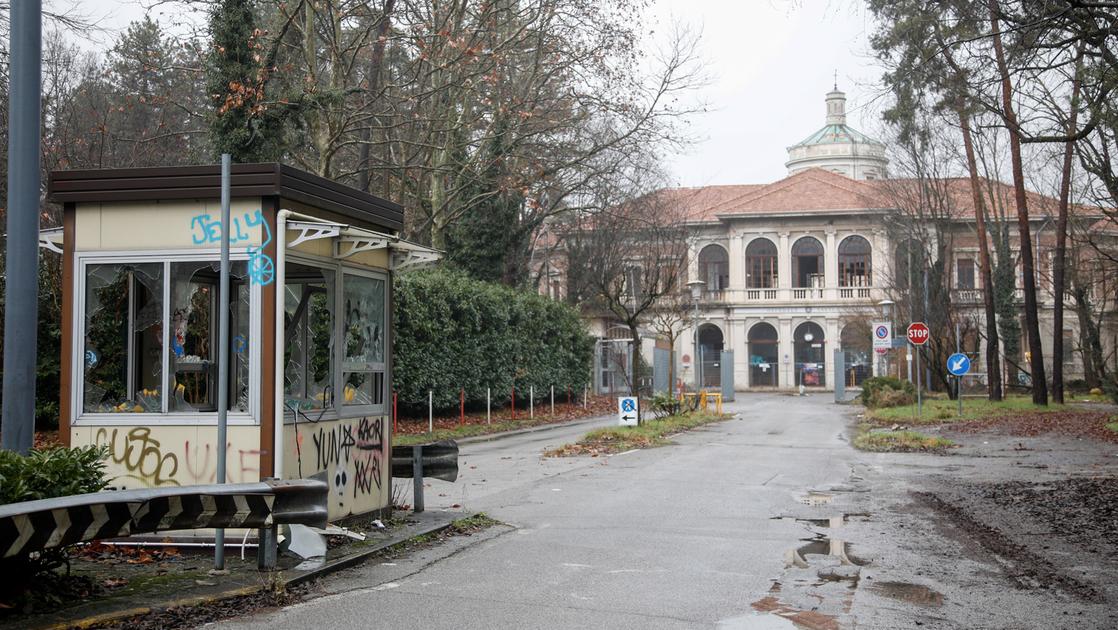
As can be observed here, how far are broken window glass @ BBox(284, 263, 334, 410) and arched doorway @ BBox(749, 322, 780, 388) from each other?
68.1 m

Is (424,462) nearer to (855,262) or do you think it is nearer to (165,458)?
(165,458)

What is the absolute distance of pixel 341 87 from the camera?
2434cm

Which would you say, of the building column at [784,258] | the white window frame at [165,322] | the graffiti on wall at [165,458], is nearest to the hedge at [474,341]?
the white window frame at [165,322]

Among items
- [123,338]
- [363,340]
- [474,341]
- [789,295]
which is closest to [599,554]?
[363,340]

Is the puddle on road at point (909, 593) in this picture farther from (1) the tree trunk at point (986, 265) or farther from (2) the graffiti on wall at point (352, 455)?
(1) the tree trunk at point (986, 265)

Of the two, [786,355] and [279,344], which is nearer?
[279,344]

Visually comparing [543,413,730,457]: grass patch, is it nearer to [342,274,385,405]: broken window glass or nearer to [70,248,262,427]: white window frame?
→ [342,274,385,405]: broken window glass

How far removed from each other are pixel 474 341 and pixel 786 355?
153 ft

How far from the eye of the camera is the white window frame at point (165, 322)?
30.0 ft

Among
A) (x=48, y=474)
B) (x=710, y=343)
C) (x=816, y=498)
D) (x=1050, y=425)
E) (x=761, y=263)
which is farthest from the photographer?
(x=710, y=343)

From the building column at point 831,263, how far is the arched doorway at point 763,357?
5225 millimetres

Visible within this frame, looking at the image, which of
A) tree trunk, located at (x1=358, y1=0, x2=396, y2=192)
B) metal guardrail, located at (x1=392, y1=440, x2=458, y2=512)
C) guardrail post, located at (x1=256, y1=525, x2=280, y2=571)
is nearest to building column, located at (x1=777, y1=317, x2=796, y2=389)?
tree trunk, located at (x1=358, y1=0, x2=396, y2=192)

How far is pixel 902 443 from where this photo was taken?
2402cm

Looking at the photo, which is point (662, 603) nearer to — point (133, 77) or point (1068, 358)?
point (133, 77)
